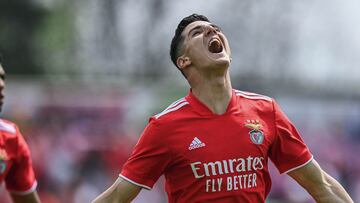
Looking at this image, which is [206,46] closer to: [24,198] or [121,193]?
[121,193]

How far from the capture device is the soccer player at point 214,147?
6672 millimetres

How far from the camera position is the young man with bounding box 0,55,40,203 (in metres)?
6.91

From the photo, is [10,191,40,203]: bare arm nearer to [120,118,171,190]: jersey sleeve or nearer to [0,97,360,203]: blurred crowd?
[120,118,171,190]: jersey sleeve

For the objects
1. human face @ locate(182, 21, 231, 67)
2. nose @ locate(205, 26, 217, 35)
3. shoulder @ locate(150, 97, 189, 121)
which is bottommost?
shoulder @ locate(150, 97, 189, 121)

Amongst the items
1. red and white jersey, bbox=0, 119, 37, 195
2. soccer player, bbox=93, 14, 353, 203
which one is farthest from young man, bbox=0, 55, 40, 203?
soccer player, bbox=93, 14, 353, 203

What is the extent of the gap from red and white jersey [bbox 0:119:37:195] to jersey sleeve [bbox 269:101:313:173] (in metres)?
1.71

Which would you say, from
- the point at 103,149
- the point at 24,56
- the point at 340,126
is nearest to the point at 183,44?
the point at 103,149

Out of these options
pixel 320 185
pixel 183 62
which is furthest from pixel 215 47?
pixel 320 185

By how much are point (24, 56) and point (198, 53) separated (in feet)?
93.6

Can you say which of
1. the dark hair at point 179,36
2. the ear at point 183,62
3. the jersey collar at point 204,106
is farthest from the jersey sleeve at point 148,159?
the dark hair at point 179,36

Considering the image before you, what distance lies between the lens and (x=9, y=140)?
6949 mm

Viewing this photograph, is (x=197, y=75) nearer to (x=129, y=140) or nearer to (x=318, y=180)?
(x=318, y=180)

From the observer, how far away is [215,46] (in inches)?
273

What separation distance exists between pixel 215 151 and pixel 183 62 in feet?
2.35
